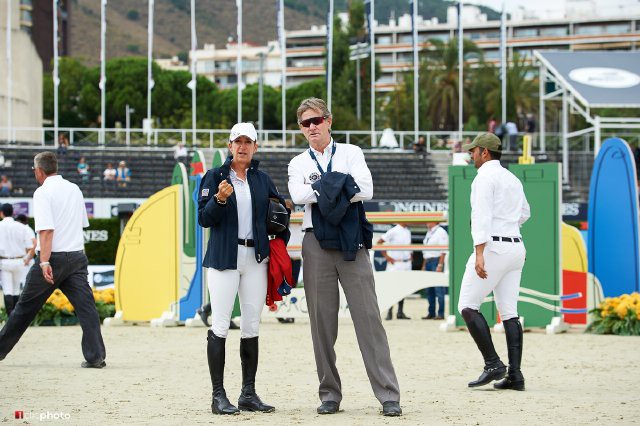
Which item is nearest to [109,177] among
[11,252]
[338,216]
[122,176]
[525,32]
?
[122,176]

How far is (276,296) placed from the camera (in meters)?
7.74

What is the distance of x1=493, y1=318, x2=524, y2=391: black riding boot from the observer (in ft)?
29.7

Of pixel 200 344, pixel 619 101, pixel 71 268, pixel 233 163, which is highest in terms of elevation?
pixel 619 101

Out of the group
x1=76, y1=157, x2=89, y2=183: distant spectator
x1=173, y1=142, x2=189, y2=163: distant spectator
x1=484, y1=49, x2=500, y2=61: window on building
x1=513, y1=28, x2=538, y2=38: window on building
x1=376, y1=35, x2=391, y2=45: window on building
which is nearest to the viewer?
x1=76, y1=157, x2=89, y2=183: distant spectator

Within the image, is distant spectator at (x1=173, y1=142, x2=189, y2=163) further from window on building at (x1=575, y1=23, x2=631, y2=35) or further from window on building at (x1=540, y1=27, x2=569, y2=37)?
window on building at (x1=540, y1=27, x2=569, y2=37)

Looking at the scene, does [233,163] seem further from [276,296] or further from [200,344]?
[200,344]

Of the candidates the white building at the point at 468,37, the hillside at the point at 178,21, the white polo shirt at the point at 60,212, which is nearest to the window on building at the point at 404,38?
the white building at the point at 468,37

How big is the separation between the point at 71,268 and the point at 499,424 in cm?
475

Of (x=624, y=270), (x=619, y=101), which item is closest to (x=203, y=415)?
(x=624, y=270)

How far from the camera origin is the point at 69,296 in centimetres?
1078

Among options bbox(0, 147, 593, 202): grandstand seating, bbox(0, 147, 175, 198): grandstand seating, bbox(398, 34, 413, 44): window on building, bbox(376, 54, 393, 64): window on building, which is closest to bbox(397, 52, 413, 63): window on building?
bbox(376, 54, 393, 64): window on building

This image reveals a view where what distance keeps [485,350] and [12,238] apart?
10016 millimetres

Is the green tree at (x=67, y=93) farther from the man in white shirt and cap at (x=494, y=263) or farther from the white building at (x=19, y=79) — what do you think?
the man in white shirt and cap at (x=494, y=263)

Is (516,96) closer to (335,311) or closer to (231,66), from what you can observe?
(335,311)
